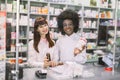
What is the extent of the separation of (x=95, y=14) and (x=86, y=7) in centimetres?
35

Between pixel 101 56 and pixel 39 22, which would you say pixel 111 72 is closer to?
pixel 101 56

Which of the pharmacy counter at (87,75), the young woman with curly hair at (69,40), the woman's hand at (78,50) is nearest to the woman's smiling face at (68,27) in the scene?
the young woman with curly hair at (69,40)

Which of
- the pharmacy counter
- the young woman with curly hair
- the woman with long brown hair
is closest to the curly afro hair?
the young woman with curly hair

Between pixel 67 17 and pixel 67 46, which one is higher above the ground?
pixel 67 17

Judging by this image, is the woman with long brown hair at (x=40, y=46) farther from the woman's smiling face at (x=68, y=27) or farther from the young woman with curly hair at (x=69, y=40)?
the woman's smiling face at (x=68, y=27)

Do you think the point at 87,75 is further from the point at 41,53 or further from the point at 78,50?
the point at 41,53

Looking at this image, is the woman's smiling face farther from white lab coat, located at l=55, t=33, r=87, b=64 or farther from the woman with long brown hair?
the woman with long brown hair

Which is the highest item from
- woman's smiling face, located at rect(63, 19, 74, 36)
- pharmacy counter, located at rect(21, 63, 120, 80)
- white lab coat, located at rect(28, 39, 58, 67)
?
woman's smiling face, located at rect(63, 19, 74, 36)

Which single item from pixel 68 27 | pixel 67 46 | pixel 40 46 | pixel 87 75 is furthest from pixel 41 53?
pixel 87 75

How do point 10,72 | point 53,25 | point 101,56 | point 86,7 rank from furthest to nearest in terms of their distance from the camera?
point 86,7
point 53,25
point 101,56
point 10,72

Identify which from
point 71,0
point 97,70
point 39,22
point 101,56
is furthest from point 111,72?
point 71,0

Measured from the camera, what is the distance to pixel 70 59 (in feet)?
8.15

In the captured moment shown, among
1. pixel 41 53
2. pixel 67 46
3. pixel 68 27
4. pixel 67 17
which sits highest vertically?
pixel 67 17

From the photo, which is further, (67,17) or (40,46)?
(40,46)
